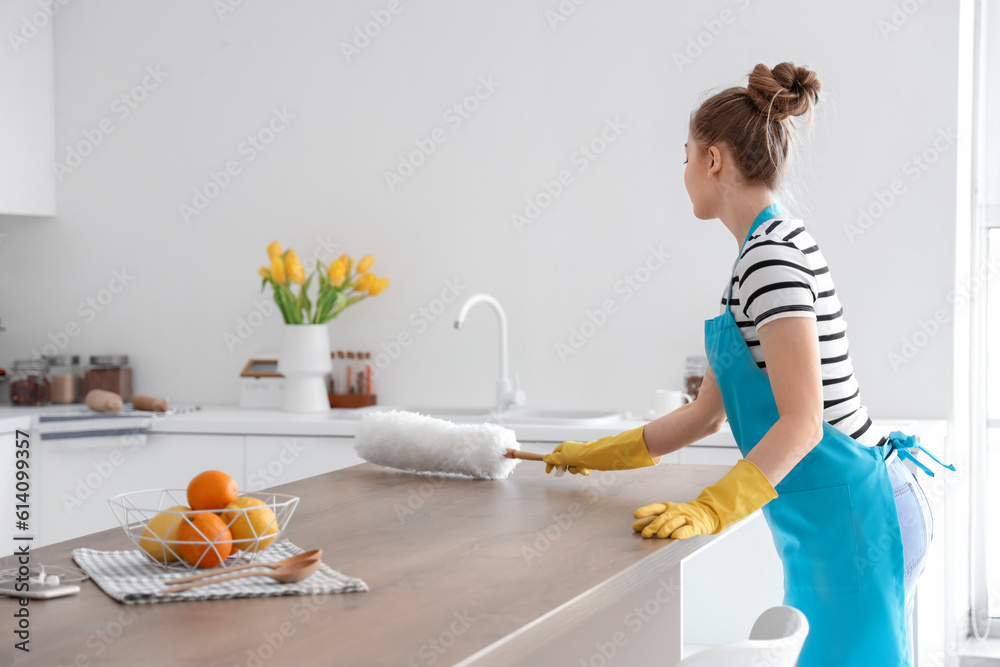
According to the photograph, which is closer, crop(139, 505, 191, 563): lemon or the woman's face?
crop(139, 505, 191, 563): lemon

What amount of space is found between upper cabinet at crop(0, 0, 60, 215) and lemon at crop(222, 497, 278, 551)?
8.48 feet

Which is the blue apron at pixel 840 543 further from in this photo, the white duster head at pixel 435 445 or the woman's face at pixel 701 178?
the white duster head at pixel 435 445

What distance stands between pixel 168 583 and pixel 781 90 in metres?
1.03

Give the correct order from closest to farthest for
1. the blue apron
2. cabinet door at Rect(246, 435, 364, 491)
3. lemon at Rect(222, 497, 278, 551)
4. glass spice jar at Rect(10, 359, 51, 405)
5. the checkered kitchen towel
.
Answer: the checkered kitchen towel < lemon at Rect(222, 497, 278, 551) < the blue apron < cabinet door at Rect(246, 435, 364, 491) < glass spice jar at Rect(10, 359, 51, 405)

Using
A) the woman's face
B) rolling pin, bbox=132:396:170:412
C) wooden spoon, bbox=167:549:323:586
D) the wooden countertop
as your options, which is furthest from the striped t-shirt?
rolling pin, bbox=132:396:170:412

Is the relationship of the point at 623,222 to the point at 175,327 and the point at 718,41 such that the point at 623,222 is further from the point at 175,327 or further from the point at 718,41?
the point at 175,327

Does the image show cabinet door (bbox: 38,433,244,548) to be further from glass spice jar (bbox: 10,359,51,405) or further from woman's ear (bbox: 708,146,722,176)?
woman's ear (bbox: 708,146,722,176)

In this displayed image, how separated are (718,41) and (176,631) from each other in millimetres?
2442

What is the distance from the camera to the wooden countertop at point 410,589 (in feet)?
2.50

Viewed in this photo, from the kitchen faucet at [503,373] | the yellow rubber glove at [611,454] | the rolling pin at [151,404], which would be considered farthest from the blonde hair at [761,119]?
the rolling pin at [151,404]

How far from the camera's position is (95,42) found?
339 cm

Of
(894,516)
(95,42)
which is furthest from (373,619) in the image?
(95,42)

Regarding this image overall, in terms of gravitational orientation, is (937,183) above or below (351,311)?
above

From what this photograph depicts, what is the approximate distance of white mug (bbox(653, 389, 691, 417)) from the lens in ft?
8.83
